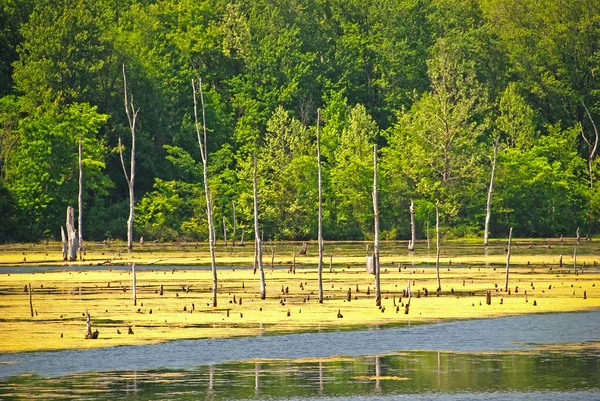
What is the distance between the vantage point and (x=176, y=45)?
468 ft

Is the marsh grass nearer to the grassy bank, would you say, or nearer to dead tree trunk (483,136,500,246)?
the grassy bank

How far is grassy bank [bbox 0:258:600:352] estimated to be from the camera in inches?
1832

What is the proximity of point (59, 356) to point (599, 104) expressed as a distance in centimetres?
11098

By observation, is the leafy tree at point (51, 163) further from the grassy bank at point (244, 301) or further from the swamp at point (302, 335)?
the grassy bank at point (244, 301)

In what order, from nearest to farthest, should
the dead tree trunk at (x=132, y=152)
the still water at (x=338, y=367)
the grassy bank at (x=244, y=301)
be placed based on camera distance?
the still water at (x=338, y=367) < the grassy bank at (x=244, y=301) < the dead tree trunk at (x=132, y=152)

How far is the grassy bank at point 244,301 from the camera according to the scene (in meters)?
46.5

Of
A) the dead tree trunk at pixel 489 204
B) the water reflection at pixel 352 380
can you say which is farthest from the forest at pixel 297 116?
the water reflection at pixel 352 380

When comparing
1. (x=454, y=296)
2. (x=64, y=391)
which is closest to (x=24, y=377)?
(x=64, y=391)

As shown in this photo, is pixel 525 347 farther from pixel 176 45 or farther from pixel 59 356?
pixel 176 45

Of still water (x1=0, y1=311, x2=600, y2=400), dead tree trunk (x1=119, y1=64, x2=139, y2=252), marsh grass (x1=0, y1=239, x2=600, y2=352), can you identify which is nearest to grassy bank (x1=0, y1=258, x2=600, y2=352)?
marsh grass (x1=0, y1=239, x2=600, y2=352)

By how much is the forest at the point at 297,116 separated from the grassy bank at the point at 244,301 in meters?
50.1

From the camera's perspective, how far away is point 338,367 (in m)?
38.0

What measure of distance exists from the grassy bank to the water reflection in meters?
7.01

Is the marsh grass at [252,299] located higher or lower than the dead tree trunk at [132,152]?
lower
